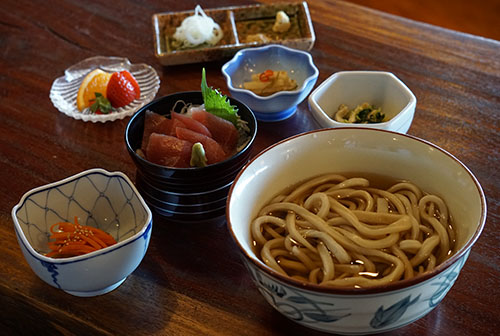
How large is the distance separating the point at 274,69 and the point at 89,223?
0.75 metres

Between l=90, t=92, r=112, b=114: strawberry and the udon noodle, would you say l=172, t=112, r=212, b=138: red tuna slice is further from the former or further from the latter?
l=90, t=92, r=112, b=114: strawberry

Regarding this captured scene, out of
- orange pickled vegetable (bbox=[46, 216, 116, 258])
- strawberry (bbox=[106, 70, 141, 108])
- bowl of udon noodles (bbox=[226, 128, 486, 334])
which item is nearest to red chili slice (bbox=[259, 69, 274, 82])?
strawberry (bbox=[106, 70, 141, 108])

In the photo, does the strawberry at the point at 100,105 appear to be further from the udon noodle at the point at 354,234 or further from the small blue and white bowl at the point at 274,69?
the udon noodle at the point at 354,234

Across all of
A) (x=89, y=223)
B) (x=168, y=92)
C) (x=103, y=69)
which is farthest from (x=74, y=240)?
(x=103, y=69)

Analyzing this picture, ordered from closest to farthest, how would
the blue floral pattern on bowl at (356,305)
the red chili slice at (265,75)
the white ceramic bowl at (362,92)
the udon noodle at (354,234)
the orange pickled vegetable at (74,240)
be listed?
the blue floral pattern on bowl at (356,305)
the udon noodle at (354,234)
the orange pickled vegetable at (74,240)
the white ceramic bowl at (362,92)
the red chili slice at (265,75)

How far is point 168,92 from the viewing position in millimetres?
1661

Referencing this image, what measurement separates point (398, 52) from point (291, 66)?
36 cm

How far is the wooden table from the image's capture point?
1.05 metres

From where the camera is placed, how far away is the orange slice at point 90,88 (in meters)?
1.62

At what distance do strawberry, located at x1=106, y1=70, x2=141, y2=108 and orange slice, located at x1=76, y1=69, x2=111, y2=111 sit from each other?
0.11 feet

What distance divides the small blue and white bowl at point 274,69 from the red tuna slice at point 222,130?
0.64 feet

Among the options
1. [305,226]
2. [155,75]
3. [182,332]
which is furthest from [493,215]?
[155,75]

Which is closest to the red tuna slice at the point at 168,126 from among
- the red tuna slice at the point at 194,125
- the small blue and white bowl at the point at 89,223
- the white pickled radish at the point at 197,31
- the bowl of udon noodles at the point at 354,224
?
the red tuna slice at the point at 194,125

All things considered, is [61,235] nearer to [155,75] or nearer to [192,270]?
[192,270]
